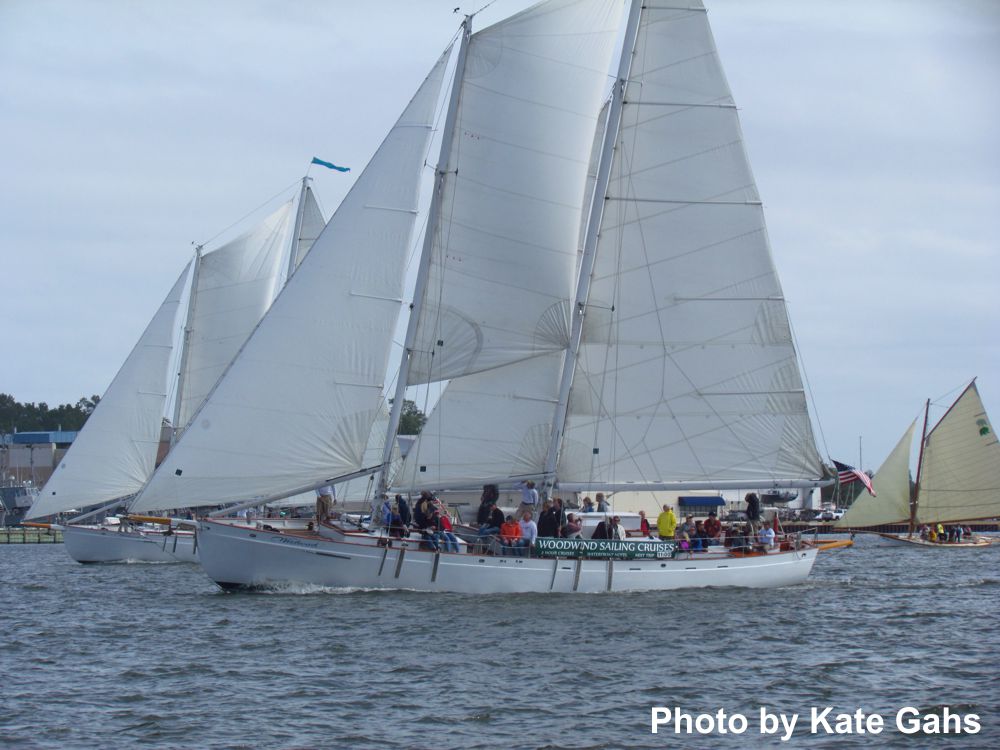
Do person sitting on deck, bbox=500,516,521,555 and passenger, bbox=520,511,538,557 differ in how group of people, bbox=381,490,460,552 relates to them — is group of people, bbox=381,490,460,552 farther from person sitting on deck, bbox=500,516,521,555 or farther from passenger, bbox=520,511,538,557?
passenger, bbox=520,511,538,557

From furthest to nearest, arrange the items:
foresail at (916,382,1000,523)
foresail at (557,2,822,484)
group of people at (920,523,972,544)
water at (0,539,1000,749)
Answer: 1. group of people at (920,523,972,544)
2. foresail at (916,382,1000,523)
3. foresail at (557,2,822,484)
4. water at (0,539,1000,749)

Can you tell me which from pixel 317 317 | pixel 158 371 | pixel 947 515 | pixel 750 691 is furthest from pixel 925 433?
pixel 750 691

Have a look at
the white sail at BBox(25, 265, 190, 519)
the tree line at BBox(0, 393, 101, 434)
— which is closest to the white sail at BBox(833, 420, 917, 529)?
the white sail at BBox(25, 265, 190, 519)

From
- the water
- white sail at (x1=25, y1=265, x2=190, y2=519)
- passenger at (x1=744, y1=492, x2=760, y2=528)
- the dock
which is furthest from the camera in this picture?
the dock

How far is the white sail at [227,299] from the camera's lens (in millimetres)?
54406

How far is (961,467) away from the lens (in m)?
70.0

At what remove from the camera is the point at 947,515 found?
7175 centimetres

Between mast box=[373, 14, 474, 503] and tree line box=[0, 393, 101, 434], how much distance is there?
460 feet

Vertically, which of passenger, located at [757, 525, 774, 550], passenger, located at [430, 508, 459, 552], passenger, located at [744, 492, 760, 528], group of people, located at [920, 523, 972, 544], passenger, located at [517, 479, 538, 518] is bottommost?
passenger, located at [430, 508, 459, 552]

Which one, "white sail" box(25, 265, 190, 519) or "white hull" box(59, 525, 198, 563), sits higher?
"white sail" box(25, 265, 190, 519)

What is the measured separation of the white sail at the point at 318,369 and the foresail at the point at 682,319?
18.4ft

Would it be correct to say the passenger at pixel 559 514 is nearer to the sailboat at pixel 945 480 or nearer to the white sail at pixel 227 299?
the white sail at pixel 227 299

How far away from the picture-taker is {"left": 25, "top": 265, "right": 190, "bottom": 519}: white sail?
51469mm

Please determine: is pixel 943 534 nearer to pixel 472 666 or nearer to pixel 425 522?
pixel 425 522
